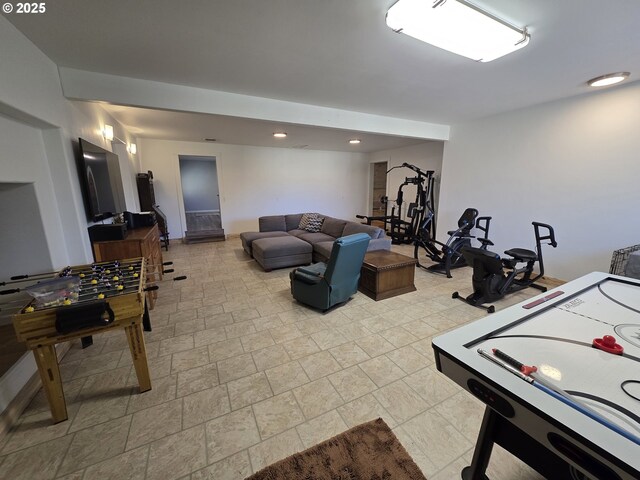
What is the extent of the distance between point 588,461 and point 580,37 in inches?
104

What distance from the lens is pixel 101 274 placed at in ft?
6.65

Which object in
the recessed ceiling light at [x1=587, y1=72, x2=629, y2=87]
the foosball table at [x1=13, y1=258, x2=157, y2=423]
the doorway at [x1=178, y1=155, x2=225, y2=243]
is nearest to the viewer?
the foosball table at [x1=13, y1=258, x2=157, y2=423]

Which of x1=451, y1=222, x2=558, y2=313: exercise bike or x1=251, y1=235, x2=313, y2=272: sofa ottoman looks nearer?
x1=451, y1=222, x2=558, y2=313: exercise bike

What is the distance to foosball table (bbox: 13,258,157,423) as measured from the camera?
1.37 m

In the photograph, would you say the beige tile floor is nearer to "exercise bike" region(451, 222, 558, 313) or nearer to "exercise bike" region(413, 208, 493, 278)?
"exercise bike" region(451, 222, 558, 313)

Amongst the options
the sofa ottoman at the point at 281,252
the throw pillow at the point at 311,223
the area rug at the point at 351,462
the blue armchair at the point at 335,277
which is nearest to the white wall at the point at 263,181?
the throw pillow at the point at 311,223

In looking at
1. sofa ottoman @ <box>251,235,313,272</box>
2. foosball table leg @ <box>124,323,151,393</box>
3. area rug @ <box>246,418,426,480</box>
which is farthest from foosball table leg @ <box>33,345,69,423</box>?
sofa ottoman @ <box>251,235,313,272</box>

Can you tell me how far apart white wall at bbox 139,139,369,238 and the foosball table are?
5.14 metres

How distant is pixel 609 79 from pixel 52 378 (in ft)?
17.2

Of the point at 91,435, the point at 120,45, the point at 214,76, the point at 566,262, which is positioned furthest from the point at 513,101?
the point at 91,435

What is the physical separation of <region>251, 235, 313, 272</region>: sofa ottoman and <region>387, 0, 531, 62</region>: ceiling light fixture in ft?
10.6

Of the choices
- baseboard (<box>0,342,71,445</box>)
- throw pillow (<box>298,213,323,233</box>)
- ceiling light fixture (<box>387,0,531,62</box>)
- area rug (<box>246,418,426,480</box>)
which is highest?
ceiling light fixture (<box>387,0,531,62</box>)

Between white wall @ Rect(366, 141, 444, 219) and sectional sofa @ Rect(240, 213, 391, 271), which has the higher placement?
white wall @ Rect(366, 141, 444, 219)

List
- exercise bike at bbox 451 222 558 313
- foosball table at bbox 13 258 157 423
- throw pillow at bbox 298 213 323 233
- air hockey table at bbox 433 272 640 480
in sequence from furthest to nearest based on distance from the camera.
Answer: throw pillow at bbox 298 213 323 233 → exercise bike at bbox 451 222 558 313 → foosball table at bbox 13 258 157 423 → air hockey table at bbox 433 272 640 480
